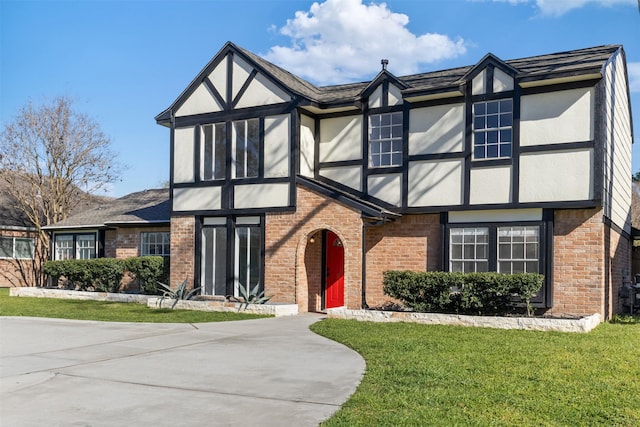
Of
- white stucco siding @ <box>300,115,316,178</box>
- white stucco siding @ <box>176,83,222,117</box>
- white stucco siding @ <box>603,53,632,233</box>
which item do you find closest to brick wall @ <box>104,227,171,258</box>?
white stucco siding @ <box>176,83,222,117</box>

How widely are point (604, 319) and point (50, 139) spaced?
27088mm

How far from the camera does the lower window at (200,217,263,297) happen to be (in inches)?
717

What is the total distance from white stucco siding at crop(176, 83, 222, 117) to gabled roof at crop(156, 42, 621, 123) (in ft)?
0.76

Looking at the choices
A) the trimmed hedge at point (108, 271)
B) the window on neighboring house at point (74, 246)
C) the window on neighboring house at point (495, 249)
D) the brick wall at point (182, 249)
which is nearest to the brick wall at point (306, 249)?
the window on neighboring house at point (495, 249)

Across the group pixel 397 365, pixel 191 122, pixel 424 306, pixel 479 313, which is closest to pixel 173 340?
pixel 397 365

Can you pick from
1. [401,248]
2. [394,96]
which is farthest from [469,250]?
[394,96]

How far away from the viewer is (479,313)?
14.7 m

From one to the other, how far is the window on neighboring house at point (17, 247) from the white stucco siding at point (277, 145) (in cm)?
1792

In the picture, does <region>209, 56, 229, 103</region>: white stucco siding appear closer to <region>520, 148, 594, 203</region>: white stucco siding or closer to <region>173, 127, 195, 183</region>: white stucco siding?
<region>173, 127, 195, 183</region>: white stucco siding

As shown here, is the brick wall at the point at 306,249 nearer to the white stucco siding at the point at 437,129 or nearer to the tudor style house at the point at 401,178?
the tudor style house at the point at 401,178

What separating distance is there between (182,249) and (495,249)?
9.62m

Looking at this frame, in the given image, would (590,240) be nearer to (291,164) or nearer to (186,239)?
(291,164)

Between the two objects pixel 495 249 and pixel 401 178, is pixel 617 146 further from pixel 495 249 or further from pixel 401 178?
pixel 401 178

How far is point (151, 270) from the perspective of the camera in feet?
68.1
